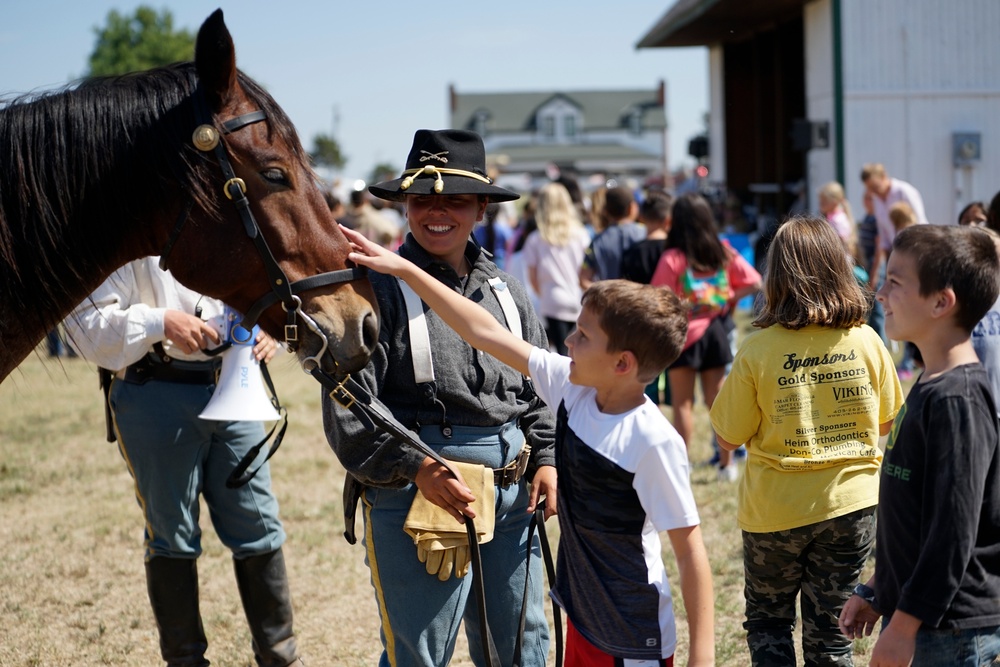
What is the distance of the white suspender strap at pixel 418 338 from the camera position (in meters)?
2.63

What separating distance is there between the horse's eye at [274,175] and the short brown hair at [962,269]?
1.62 metres

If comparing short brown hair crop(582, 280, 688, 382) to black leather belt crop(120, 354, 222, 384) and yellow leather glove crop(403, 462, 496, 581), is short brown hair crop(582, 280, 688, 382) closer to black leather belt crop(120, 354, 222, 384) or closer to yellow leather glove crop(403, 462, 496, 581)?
yellow leather glove crop(403, 462, 496, 581)

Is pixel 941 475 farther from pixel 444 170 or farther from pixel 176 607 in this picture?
pixel 176 607

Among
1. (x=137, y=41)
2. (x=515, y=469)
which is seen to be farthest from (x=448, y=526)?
(x=137, y=41)

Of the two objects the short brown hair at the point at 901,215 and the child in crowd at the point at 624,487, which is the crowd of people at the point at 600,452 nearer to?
the child in crowd at the point at 624,487

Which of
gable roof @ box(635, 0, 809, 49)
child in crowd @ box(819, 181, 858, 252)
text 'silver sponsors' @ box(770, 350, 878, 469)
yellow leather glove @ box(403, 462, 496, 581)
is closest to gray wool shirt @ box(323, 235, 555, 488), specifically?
yellow leather glove @ box(403, 462, 496, 581)

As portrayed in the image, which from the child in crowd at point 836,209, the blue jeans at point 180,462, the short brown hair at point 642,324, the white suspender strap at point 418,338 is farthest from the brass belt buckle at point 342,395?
the child in crowd at point 836,209

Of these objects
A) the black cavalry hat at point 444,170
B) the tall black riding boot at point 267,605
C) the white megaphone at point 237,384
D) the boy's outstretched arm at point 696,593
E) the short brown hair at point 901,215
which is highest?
the black cavalry hat at point 444,170

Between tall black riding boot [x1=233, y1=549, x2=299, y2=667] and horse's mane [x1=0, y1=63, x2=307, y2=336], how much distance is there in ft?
4.98

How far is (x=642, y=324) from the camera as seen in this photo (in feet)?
7.59

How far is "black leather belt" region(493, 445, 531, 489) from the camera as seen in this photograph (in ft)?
9.12

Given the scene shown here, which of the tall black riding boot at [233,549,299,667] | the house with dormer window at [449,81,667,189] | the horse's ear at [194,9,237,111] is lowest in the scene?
the tall black riding boot at [233,549,299,667]

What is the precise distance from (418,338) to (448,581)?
2.27 feet

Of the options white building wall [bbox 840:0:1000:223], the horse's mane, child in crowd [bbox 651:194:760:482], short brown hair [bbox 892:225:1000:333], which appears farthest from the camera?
white building wall [bbox 840:0:1000:223]
